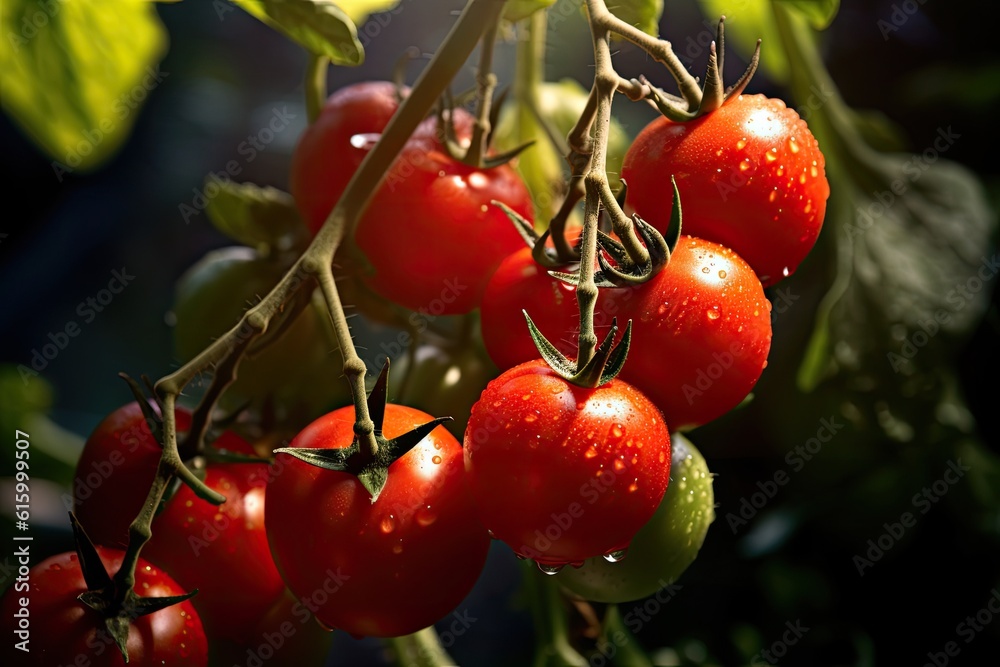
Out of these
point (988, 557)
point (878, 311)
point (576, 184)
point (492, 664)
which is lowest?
point (492, 664)

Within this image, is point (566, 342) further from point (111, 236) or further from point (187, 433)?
point (111, 236)

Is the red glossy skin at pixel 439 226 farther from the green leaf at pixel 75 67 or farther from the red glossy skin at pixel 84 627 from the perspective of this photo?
the green leaf at pixel 75 67

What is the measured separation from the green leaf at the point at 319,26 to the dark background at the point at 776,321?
0.24 m

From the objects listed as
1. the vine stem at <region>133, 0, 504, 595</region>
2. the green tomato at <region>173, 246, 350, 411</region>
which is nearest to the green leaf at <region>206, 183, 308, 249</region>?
the green tomato at <region>173, 246, 350, 411</region>

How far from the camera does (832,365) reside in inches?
22.1

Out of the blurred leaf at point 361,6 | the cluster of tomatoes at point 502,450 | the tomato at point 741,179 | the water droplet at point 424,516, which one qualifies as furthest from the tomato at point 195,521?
the blurred leaf at point 361,6

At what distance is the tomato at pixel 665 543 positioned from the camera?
354 mm

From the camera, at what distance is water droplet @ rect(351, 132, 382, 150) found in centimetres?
42

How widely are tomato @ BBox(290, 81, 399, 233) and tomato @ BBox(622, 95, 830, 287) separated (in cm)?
16

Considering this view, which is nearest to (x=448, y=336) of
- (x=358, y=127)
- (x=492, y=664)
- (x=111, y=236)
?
(x=358, y=127)

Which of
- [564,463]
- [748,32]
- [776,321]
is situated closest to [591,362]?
[564,463]

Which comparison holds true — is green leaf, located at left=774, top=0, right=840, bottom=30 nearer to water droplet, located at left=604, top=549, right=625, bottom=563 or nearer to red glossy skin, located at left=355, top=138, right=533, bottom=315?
A: red glossy skin, located at left=355, top=138, right=533, bottom=315

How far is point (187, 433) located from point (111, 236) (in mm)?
698

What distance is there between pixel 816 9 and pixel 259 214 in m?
0.32
